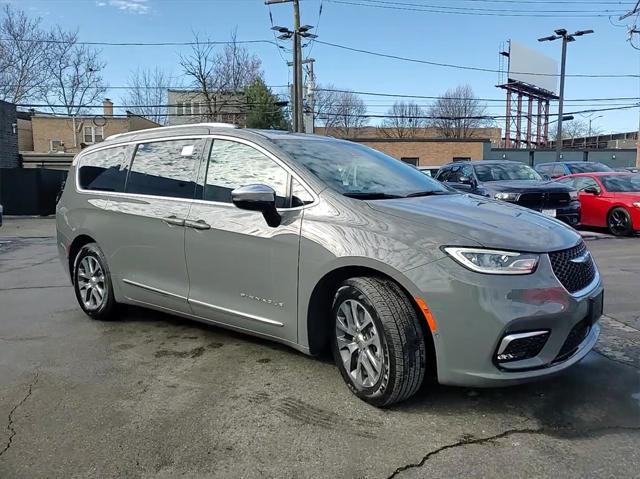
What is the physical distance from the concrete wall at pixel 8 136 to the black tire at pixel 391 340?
26383 millimetres

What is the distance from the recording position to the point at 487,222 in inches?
126

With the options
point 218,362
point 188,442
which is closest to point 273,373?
point 218,362

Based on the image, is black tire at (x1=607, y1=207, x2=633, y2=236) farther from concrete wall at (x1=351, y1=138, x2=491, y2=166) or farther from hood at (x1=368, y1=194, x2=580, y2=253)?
concrete wall at (x1=351, y1=138, x2=491, y2=166)

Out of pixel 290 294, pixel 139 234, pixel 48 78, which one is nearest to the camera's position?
pixel 290 294

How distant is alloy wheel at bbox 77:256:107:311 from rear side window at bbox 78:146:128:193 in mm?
725

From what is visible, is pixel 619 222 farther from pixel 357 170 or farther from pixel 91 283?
→ pixel 91 283

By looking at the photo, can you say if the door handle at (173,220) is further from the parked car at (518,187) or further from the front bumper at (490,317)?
the parked car at (518,187)

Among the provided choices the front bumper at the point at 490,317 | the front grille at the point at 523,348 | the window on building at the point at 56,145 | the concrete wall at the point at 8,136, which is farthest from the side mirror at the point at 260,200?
the window on building at the point at 56,145

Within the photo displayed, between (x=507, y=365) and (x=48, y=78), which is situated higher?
(x=48, y=78)

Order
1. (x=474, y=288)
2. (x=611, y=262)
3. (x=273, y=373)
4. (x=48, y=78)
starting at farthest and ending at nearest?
(x=48, y=78) < (x=611, y=262) < (x=273, y=373) < (x=474, y=288)

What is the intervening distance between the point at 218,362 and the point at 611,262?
683cm

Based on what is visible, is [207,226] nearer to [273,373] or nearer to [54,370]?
[273,373]

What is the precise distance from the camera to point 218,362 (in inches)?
162

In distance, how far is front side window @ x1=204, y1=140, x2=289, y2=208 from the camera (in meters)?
3.77
